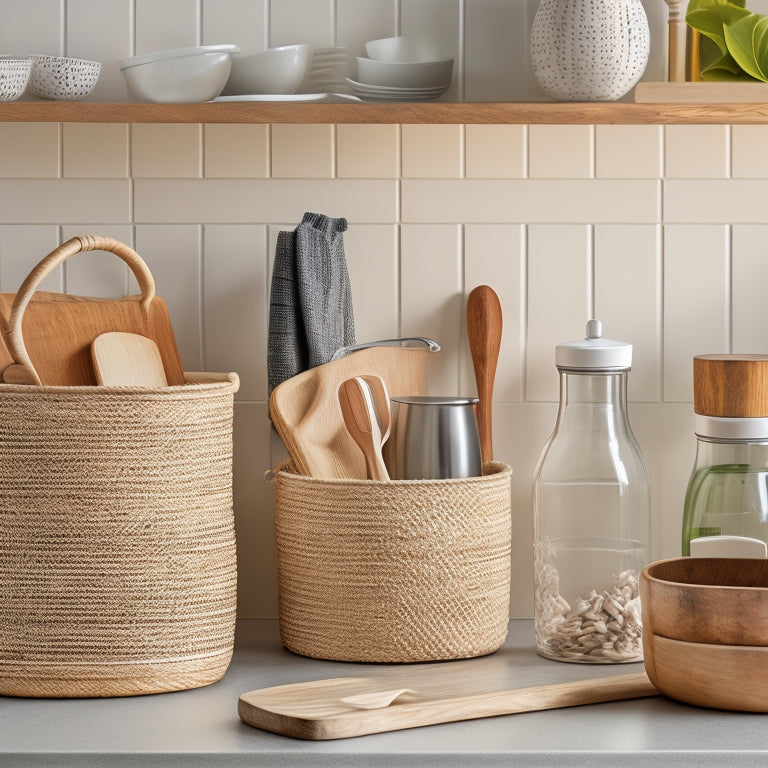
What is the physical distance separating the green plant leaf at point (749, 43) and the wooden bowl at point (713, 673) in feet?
2.31

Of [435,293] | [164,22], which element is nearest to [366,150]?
[435,293]

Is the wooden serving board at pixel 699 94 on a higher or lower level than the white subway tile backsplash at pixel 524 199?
higher

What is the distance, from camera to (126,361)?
122 centimetres

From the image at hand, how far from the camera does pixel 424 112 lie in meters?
1.22

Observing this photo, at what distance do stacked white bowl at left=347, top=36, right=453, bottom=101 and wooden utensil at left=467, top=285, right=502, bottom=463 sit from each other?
0.27 meters

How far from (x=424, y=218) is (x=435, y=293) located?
0.10m

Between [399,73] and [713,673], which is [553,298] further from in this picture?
[713,673]

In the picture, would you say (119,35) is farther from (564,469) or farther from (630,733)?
(630,733)

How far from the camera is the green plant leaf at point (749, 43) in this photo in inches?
49.6

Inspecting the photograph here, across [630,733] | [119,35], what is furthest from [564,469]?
[119,35]

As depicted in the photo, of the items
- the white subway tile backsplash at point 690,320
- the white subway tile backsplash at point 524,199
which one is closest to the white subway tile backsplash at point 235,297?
the white subway tile backsplash at point 524,199

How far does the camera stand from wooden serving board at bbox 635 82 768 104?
1.22m

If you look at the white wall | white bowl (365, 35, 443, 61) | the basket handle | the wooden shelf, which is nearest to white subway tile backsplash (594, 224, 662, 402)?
the white wall

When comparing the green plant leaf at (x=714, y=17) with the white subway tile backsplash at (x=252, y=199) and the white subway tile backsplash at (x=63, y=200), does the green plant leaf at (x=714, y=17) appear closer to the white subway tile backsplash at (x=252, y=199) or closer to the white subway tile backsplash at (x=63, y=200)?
the white subway tile backsplash at (x=252, y=199)
